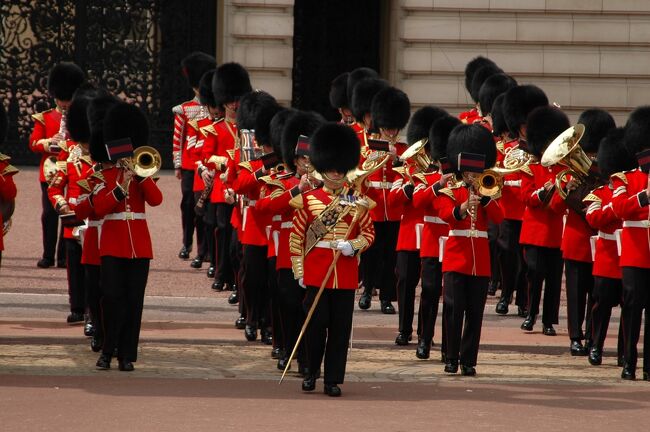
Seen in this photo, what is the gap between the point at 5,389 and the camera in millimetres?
8961

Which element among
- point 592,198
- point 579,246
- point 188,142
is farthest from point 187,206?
point 592,198

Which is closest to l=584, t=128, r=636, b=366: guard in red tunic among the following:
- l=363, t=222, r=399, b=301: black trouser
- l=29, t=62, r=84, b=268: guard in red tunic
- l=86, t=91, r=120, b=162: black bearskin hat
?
l=363, t=222, r=399, b=301: black trouser

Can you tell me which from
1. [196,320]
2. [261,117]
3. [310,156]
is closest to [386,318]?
[196,320]

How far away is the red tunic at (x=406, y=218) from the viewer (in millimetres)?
10984

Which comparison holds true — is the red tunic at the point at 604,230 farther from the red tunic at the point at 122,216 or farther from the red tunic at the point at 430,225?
the red tunic at the point at 122,216

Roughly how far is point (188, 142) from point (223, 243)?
52.5 inches

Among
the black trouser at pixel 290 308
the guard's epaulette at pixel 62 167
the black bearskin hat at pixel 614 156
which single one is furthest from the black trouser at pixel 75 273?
the black bearskin hat at pixel 614 156

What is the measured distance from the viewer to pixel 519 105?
41.0 ft

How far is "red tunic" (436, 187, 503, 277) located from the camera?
9.84 meters

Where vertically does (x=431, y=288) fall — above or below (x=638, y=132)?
below

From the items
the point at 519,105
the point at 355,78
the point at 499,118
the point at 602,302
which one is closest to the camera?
the point at 602,302

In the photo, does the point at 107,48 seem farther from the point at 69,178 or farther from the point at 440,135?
the point at 440,135

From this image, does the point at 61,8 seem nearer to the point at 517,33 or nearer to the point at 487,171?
the point at 517,33

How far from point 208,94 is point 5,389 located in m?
4.94
